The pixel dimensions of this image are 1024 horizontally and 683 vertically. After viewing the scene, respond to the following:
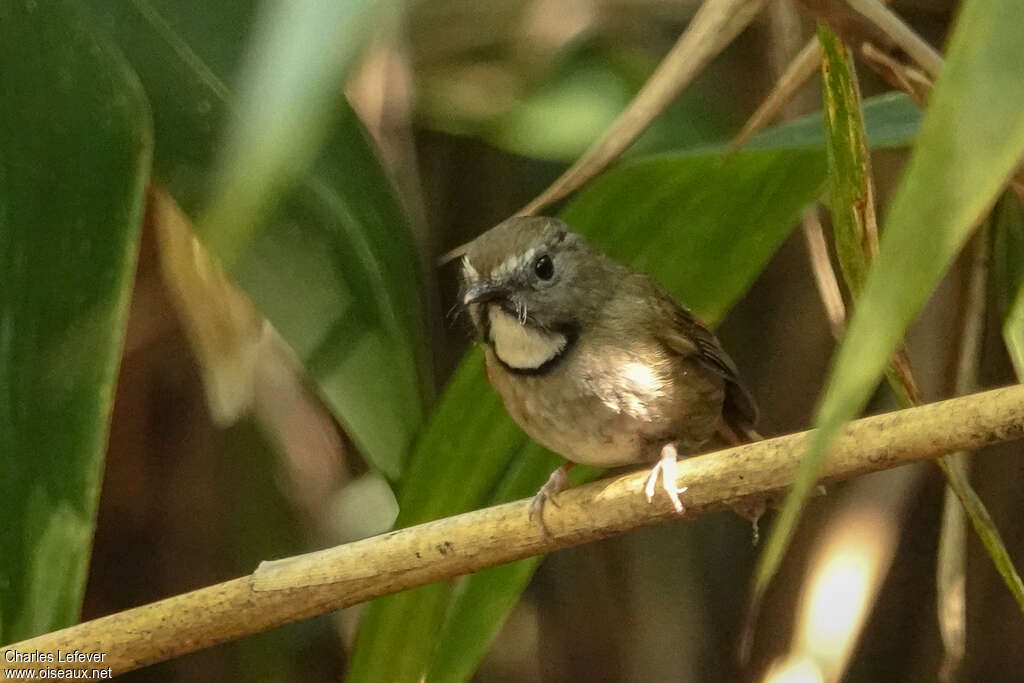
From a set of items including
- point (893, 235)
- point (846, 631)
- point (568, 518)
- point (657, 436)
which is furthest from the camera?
point (846, 631)

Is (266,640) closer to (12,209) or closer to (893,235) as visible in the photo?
(12,209)

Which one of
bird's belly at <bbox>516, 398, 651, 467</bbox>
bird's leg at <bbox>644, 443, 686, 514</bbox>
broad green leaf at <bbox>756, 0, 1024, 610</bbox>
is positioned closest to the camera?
broad green leaf at <bbox>756, 0, 1024, 610</bbox>

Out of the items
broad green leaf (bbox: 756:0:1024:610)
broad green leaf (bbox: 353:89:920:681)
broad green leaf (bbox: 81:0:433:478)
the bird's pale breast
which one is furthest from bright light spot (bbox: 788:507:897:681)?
broad green leaf (bbox: 756:0:1024:610)

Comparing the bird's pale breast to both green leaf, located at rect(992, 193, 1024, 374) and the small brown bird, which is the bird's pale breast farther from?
green leaf, located at rect(992, 193, 1024, 374)

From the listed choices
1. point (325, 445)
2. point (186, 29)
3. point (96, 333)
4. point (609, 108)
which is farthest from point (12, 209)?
point (609, 108)

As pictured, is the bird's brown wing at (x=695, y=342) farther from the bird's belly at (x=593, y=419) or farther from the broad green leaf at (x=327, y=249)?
the broad green leaf at (x=327, y=249)

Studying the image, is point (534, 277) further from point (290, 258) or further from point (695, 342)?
point (290, 258)

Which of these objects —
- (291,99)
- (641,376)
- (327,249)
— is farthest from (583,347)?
(291,99)
